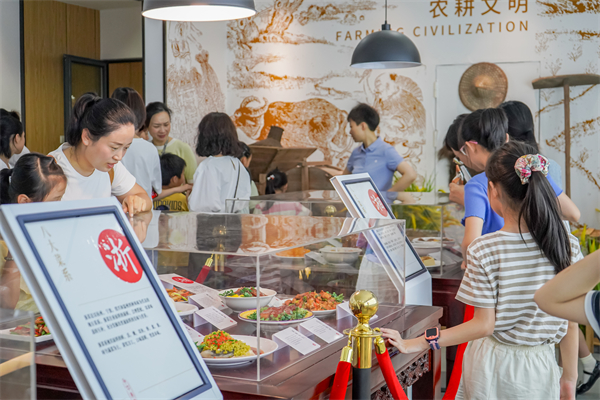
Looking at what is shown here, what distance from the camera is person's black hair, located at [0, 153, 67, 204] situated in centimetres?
217

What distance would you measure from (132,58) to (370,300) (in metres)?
6.54

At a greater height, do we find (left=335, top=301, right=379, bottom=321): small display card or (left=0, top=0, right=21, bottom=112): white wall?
(left=0, top=0, right=21, bottom=112): white wall

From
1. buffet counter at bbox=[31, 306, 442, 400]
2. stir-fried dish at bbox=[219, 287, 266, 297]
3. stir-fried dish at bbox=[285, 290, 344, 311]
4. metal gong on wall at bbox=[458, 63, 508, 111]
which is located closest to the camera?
buffet counter at bbox=[31, 306, 442, 400]

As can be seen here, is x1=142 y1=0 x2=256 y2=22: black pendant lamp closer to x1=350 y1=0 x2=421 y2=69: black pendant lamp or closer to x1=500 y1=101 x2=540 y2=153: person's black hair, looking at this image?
x1=500 y1=101 x2=540 y2=153: person's black hair

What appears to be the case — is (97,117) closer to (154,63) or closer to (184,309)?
(184,309)

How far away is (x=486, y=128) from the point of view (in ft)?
8.14

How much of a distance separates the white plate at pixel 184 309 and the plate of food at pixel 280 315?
0.43 ft

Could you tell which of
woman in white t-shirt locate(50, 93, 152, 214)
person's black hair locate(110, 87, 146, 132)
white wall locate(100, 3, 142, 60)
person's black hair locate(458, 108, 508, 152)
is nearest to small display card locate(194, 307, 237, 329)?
woman in white t-shirt locate(50, 93, 152, 214)

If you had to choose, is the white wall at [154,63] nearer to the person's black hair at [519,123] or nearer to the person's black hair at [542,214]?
the person's black hair at [519,123]

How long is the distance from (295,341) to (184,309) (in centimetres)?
29

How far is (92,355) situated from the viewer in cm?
99

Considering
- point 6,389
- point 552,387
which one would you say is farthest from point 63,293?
point 552,387

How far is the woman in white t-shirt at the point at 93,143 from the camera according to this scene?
238cm

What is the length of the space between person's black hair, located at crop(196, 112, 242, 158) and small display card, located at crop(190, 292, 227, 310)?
2.38m
